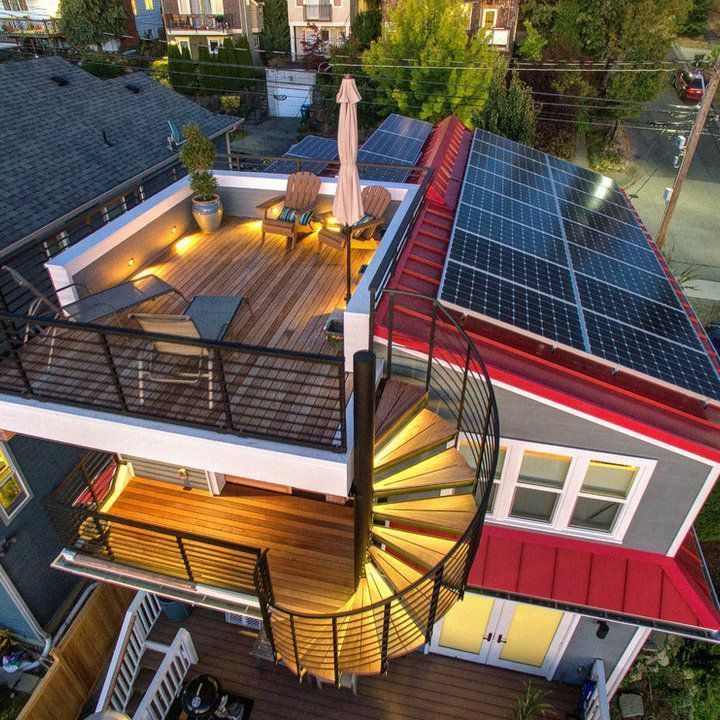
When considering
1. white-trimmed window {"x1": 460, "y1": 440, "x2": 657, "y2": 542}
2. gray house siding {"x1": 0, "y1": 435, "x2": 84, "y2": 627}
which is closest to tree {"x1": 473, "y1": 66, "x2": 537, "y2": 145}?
white-trimmed window {"x1": 460, "y1": 440, "x2": 657, "y2": 542}

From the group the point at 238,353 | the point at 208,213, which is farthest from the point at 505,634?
the point at 208,213

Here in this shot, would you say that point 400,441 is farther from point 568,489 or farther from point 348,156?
point 348,156

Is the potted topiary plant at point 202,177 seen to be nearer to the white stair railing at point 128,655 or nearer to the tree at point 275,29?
the white stair railing at point 128,655

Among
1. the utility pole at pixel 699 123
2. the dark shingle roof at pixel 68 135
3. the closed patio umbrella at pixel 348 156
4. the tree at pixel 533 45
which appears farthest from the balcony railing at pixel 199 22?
the closed patio umbrella at pixel 348 156

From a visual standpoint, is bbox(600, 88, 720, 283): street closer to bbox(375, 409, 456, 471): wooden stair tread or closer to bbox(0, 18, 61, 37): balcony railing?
bbox(375, 409, 456, 471): wooden stair tread

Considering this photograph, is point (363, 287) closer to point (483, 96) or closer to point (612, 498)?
point (612, 498)

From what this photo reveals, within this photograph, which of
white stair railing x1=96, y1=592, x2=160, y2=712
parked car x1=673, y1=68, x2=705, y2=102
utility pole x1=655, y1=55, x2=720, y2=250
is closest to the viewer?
white stair railing x1=96, y1=592, x2=160, y2=712
